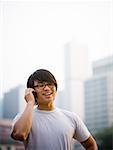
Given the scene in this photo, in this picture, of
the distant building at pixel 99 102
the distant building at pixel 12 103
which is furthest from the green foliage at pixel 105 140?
the distant building at pixel 12 103

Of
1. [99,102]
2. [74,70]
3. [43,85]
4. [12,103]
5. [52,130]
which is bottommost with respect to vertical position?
[12,103]

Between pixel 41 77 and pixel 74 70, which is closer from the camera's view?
pixel 41 77

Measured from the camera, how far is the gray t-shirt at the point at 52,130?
226 centimetres

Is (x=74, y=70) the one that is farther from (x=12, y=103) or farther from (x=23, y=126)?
(x=23, y=126)

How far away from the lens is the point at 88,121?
10262cm

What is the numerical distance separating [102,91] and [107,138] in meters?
44.7

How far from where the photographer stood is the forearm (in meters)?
2.16

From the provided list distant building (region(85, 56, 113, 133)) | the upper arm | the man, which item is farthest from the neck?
distant building (region(85, 56, 113, 133))

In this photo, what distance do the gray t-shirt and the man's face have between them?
7 centimetres

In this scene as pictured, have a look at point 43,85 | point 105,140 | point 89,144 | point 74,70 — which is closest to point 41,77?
point 43,85

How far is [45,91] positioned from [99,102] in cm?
10211

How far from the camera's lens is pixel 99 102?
10369 cm

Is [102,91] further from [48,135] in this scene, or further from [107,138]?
[48,135]

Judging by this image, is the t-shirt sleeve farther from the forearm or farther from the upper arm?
the forearm
